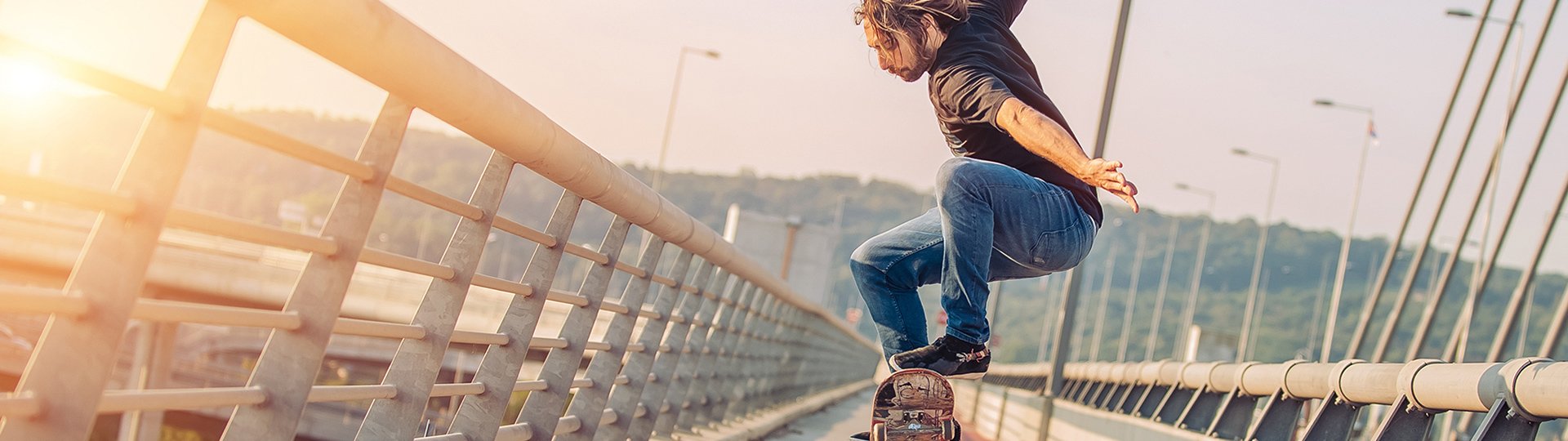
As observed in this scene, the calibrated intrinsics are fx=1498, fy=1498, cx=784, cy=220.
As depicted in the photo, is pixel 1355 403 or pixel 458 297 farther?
pixel 1355 403

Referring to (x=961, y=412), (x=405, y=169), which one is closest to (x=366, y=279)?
(x=961, y=412)

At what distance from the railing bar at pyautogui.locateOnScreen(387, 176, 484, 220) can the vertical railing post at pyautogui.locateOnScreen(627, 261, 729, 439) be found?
3.89m

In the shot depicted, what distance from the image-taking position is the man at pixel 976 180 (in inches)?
169

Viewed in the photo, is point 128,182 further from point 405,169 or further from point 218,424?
point 405,169

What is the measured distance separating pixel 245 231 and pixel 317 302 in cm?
46

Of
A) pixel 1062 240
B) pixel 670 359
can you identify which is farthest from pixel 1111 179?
pixel 670 359

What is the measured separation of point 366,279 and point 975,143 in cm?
5694

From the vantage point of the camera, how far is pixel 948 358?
4.56 meters

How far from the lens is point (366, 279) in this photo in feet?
193

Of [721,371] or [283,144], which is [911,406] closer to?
[283,144]

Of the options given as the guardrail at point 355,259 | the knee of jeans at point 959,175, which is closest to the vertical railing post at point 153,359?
the guardrail at point 355,259

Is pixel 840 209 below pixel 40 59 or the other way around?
the other way around

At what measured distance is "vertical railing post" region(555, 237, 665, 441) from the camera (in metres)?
6.25

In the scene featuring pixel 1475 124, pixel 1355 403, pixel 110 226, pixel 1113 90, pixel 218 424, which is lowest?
pixel 218 424
